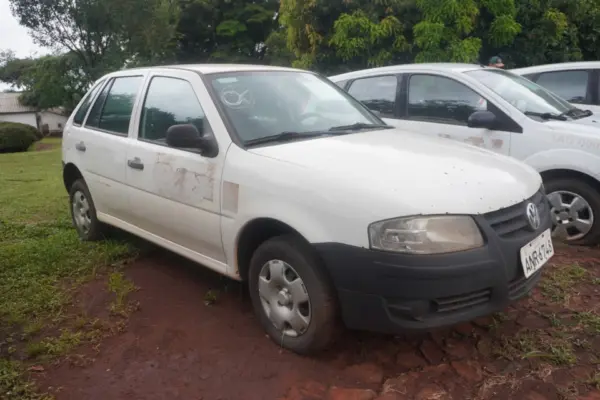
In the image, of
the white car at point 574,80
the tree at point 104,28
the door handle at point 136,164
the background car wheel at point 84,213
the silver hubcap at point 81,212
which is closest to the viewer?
the door handle at point 136,164

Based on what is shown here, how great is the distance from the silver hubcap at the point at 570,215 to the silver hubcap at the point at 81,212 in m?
4.05

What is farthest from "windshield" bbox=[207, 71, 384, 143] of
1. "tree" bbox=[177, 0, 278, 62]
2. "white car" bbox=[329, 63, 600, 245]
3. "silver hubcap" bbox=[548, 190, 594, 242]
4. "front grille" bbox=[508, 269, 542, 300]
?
"tree" bbox=[177, 0, 278, 62]

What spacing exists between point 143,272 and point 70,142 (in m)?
1.55

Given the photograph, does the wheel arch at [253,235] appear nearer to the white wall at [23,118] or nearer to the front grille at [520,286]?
the front grille at [520,286]

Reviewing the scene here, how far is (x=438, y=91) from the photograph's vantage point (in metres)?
5.52

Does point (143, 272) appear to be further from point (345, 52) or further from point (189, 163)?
point (345, 52)

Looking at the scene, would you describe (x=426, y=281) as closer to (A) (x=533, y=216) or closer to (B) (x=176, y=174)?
(A) (x=533, y=216)

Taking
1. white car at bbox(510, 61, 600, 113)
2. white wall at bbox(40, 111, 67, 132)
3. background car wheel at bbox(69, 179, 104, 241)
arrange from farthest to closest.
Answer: white wall at bbox(40, 111, 67, 132), white car at bbox(510, 61, 600, 113), background car wheel at bbox(69, 179, 104, 241)

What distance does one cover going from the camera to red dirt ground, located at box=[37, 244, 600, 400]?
2.84 m

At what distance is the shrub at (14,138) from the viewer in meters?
22.2

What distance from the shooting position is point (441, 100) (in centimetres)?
550

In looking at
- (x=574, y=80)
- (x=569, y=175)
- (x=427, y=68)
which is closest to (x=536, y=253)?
(x=569, y=175)

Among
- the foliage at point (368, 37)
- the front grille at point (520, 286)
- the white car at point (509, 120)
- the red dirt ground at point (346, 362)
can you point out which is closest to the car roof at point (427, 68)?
the white car at point (509, 120)

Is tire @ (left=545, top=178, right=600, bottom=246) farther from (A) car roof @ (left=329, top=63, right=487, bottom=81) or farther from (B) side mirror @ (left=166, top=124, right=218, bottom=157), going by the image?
(B) side mirror @ (left=166, top=124, right=218, bottom=157)
